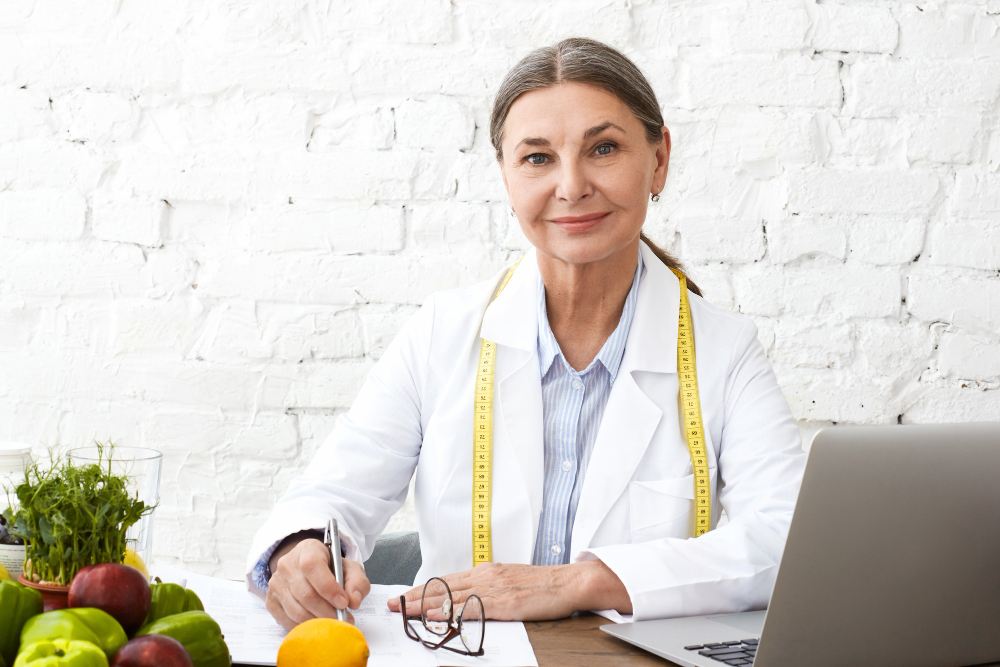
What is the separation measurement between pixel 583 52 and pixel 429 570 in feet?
3.58

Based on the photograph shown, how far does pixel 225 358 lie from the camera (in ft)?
7.96

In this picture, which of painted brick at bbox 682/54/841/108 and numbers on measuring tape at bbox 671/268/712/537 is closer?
numbers on measuring tape at bbox 671/268/712/537

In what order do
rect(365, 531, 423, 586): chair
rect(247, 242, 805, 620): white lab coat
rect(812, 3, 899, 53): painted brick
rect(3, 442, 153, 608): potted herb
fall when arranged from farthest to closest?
rect(812, 3, 899, 53): painted brick < rect(365, 531, 423, 586): chair < rect(247, 242, 805, 620): white lab coat < rect(3, 442, 153, 608): potted herb

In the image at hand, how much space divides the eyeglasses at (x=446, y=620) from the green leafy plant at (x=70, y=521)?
0.40 meters

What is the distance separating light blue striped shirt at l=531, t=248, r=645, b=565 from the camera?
1.79 metres

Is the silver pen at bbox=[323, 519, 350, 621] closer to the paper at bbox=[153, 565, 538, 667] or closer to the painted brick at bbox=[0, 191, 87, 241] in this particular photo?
the paper at bbox=[153, 565, 538, 667]

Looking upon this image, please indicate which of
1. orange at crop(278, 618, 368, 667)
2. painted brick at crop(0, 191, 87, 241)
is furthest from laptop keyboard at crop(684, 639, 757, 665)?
painted brick at crop(0, 191, 87, 241)

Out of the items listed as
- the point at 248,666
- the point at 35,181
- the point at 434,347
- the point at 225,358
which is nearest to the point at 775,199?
the point at 434,347

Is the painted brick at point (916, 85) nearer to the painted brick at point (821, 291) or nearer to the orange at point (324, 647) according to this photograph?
the painted brick at point (821, 291)

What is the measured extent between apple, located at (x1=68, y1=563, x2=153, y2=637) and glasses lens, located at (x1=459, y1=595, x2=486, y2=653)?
0.41 m

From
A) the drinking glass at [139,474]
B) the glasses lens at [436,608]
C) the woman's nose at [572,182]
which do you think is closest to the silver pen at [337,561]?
the glasses lens at [436,608]

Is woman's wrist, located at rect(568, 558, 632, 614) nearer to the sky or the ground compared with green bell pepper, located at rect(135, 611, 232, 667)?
nearer to the ground

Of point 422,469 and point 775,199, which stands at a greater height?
point 775,199

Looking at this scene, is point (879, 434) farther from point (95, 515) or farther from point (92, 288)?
point (92, 288)
